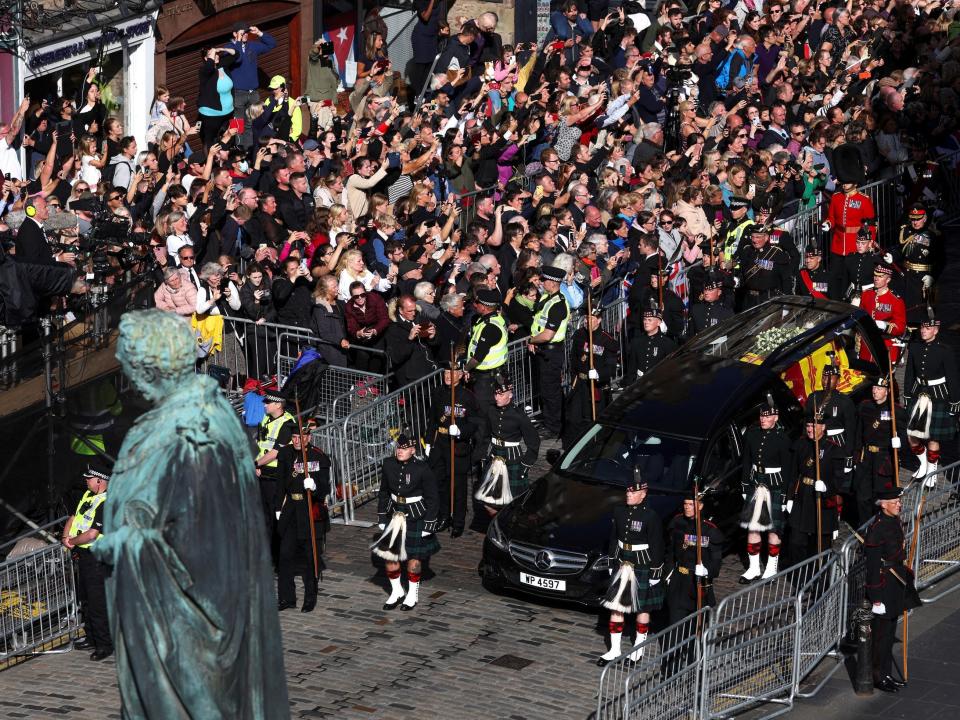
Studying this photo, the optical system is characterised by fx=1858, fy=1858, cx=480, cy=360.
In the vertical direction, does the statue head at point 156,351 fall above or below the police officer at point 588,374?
above

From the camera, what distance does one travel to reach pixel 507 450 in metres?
18.3

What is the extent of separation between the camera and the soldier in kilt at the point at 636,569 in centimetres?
1559

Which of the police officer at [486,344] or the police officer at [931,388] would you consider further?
the police officer at [931,388]

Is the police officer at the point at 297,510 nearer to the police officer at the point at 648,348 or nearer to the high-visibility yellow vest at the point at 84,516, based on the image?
the high-visibility yellow vest at the point at 84,516

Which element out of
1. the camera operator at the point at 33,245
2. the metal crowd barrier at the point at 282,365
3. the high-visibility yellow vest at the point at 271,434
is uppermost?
the camera operator at the point at 33,245

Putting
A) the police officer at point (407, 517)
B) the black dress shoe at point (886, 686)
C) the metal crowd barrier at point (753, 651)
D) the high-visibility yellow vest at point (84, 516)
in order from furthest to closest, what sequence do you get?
the police officer at point (407, 517) < the high-visibility yellow vest at point (84, 516) < the black dress shoe at point (886, 686) < the metal crowd barrier at point (753, 651)

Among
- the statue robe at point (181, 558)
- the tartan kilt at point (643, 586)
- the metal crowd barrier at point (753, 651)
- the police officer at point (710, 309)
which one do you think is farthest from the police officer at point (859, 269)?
the statue robe at point (181, 558)

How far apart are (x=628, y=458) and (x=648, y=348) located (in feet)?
10.9

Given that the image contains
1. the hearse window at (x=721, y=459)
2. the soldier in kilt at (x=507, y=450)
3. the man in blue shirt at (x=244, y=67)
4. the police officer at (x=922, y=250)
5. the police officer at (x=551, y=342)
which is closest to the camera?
the hearse window at (x=721, y=459)

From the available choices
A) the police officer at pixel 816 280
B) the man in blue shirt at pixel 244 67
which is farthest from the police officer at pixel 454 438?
the man in blue shirt at pixel 244 67

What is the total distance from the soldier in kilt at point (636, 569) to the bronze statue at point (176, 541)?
406 inches

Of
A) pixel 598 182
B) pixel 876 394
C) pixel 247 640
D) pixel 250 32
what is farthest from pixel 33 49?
pixel 247 640

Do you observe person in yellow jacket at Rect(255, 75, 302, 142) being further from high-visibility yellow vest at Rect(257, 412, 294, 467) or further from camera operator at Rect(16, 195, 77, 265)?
high-visibility yellow vest at Rect(257, 412, 294, 467)

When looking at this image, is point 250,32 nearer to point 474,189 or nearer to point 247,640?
point 474,189
